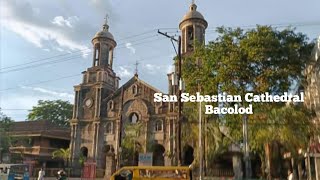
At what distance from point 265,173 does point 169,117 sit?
1350 centimetres

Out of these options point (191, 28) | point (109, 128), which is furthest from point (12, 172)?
point (191, 28)

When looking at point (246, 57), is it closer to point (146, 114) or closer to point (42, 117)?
point (146, 114)

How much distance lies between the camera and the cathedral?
35594 millimetres

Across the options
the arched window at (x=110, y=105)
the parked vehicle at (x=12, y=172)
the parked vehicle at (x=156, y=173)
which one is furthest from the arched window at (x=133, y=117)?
the parked vehicle at (x=156, y=173)

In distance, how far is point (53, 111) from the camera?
56.5 meters

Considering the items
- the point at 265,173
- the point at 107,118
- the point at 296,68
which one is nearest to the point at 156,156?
the point at 107,118

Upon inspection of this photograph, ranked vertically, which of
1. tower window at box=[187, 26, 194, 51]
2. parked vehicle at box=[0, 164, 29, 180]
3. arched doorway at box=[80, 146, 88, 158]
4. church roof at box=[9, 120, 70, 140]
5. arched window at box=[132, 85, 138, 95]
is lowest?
parked vehicle at box=[0, 164, 29, 180]

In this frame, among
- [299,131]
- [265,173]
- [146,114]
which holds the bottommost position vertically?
[265,173]

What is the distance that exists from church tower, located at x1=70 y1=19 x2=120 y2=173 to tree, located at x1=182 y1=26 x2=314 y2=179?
19.0m

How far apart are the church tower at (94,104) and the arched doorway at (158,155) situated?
5.84 m

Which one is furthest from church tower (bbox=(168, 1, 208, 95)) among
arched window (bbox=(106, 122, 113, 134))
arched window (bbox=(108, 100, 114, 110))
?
arched window (bbox=(106, 122, 113, 134))

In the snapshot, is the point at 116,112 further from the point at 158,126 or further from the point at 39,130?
the point at 39,130

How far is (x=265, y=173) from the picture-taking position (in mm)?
23750

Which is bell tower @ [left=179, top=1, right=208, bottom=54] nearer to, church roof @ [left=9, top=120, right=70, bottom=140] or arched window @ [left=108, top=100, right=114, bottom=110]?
arched window @ [left=108, top=100, right=114, bottom=110]
